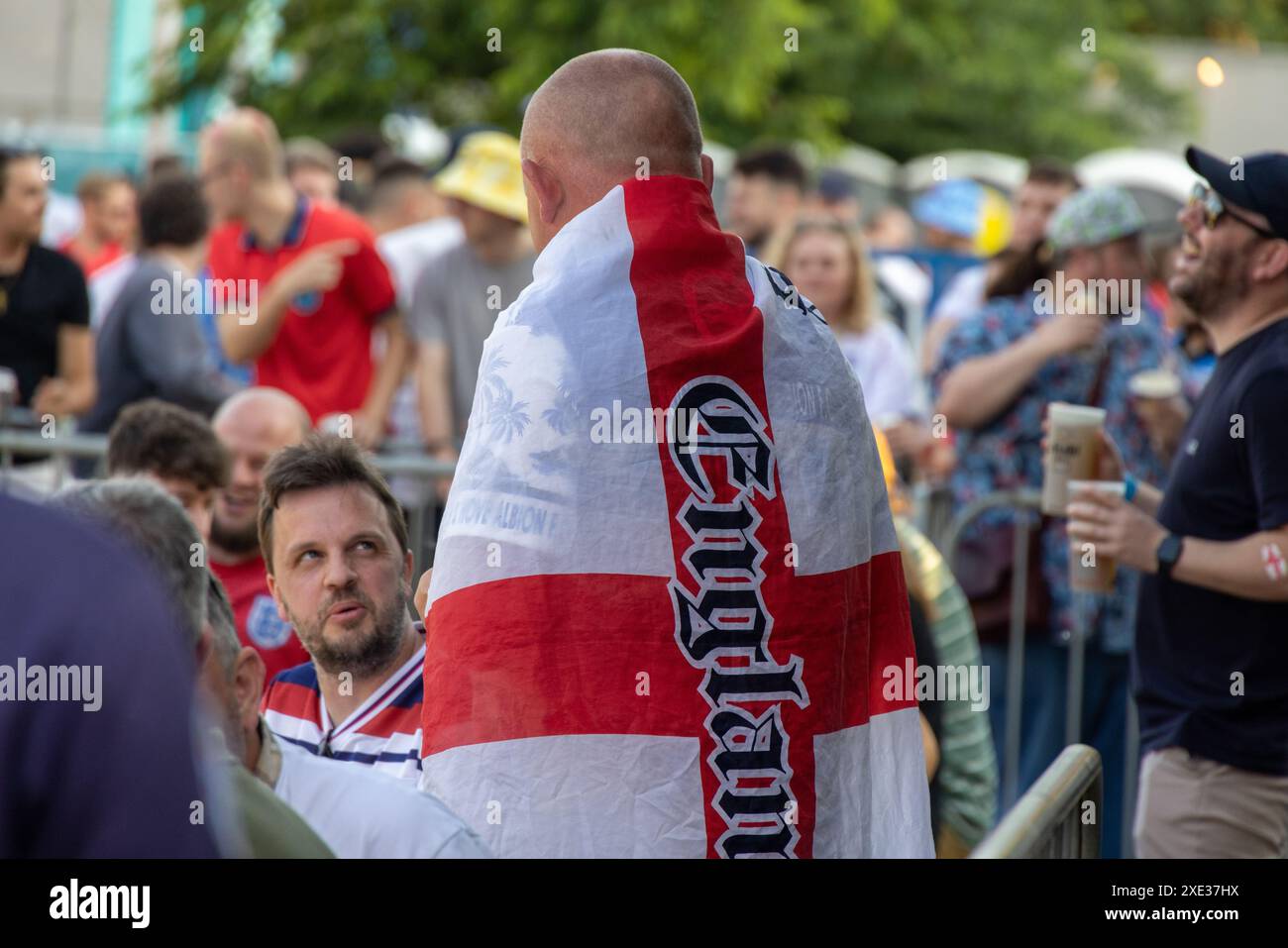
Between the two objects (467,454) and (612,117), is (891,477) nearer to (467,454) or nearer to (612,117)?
(612,117)

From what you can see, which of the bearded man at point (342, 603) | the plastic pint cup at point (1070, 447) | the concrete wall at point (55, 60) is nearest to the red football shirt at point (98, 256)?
the bearded man at point (342, 603)

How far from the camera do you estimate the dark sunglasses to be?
3.87 meters

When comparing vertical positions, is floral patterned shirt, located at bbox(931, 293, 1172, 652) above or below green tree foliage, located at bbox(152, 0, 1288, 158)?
Result: below

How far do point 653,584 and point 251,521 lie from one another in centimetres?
241

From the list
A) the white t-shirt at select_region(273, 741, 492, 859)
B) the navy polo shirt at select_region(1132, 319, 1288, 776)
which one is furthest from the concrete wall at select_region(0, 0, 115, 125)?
the white t-shirt at select_region(273, 741, 492, 859)

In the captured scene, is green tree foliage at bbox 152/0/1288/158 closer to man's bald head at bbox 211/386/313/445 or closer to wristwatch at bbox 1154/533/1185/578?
man's bald head at bbox 211/386/313/445

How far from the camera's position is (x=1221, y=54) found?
26.5 m

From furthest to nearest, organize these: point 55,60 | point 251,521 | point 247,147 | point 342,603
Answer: point 55,60
point 247,147
point 251,521
point 342,603

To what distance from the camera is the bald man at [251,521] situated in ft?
14.4

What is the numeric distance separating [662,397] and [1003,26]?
23226 millimetres

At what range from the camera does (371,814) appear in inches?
88.2

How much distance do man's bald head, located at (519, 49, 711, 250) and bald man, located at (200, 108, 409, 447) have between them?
3.96m

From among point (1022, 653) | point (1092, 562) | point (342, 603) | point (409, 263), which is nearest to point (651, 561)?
point (342, 603)

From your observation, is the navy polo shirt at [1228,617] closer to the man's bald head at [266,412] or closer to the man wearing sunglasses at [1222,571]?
the man wearing sunglasses at [1222,571]
